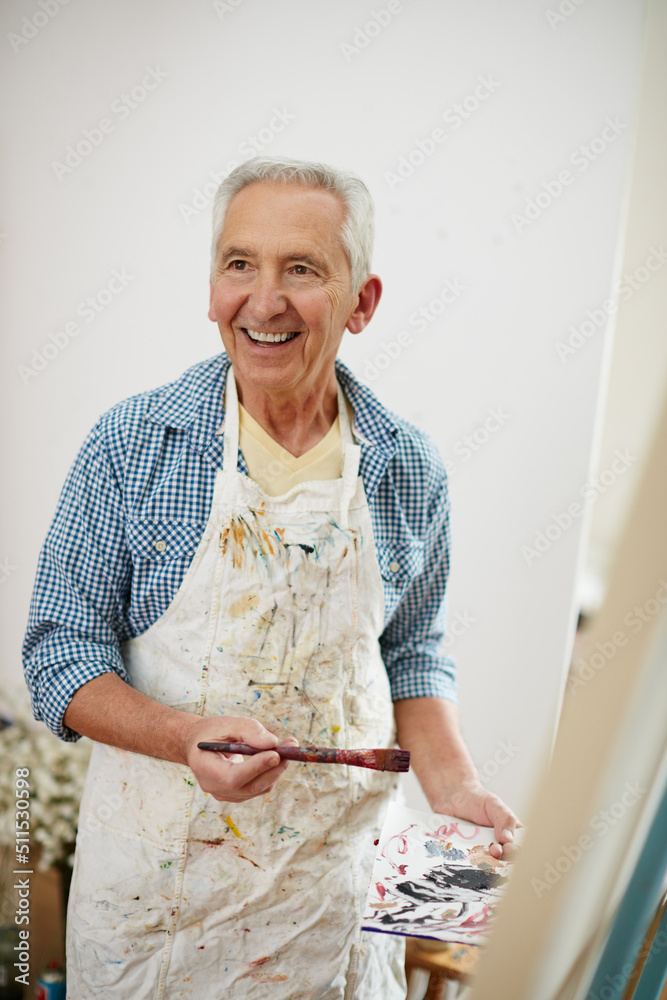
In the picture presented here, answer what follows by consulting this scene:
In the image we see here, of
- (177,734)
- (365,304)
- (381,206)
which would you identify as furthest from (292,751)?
(381,206)

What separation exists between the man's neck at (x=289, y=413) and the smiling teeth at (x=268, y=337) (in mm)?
99

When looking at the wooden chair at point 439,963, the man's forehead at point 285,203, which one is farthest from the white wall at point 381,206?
the man's forehead at point 285,203

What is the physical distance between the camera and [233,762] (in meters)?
1.16

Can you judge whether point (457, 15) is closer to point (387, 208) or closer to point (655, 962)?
point (387, 208)

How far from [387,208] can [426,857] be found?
5.44ft

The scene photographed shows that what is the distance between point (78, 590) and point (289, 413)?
47cm

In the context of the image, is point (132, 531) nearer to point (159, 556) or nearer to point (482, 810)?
point (159, 556)

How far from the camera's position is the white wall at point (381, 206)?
213 centimetres

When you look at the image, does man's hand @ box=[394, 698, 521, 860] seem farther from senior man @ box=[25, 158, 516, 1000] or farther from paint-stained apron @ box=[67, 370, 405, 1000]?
paint-stained apron @ box=[67, 370, 405, 1000]

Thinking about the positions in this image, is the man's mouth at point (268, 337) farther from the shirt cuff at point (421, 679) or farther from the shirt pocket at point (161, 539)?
the shirt cuff at point (421, 679)

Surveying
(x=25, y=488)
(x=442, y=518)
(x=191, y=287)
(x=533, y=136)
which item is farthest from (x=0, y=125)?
(x=442, y=518)

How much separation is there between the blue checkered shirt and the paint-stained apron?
0.04m

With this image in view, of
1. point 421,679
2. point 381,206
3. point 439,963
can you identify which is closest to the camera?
point 421,679

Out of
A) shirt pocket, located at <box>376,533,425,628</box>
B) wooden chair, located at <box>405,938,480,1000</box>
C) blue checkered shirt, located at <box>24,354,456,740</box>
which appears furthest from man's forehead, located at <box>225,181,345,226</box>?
wooden chair, located at <box>405,938,480,1000</box>
